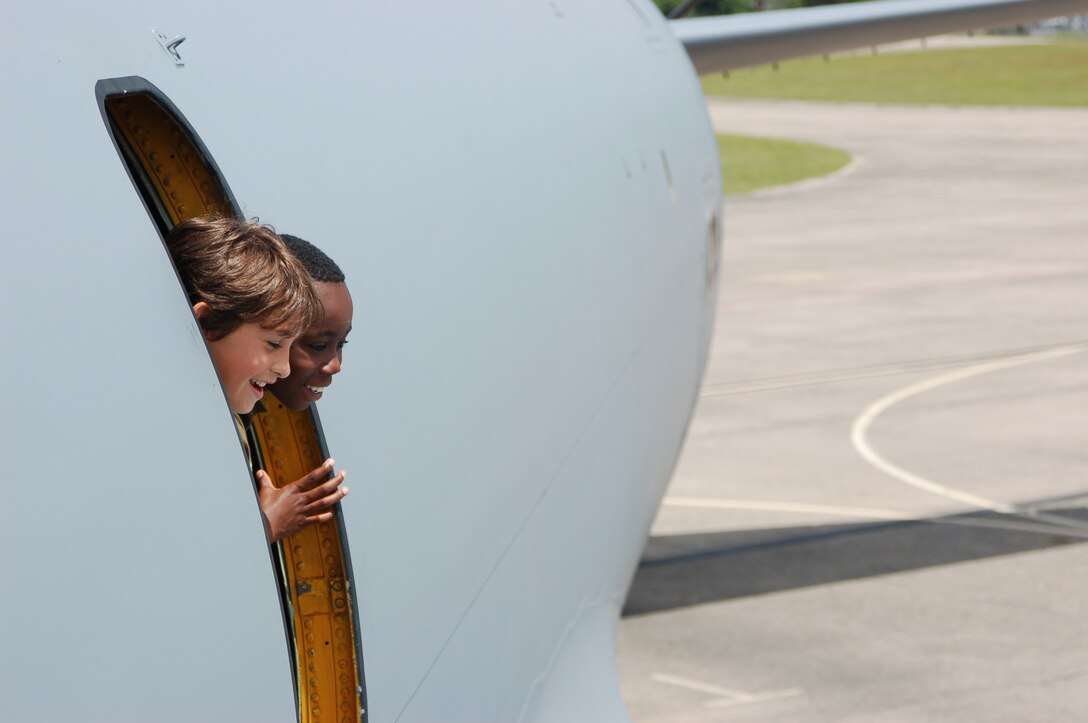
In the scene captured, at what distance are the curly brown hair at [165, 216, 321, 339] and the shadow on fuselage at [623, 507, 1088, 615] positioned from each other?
9.62 m

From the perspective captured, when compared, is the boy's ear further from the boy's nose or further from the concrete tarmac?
the concrete tarmac

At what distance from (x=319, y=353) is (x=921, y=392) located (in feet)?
56.1

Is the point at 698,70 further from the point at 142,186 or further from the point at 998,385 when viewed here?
the point at 142,186

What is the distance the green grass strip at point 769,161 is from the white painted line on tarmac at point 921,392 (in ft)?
74.1

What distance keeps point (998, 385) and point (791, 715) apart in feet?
35.1

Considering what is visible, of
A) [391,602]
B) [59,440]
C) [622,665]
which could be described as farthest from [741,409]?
[59,440]

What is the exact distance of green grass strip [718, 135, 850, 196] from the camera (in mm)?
47062

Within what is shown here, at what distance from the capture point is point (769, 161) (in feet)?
173

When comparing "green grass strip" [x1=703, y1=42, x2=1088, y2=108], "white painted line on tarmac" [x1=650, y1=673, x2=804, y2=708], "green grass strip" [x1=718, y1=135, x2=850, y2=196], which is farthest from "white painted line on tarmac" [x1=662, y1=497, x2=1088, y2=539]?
"green grass strip" [x1=703, y1=42, x2=1088, y2=108]

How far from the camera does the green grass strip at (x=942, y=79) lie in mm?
75438

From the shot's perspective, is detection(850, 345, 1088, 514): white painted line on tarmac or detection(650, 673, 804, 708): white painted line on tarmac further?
detection(850, 345, 1088, 514): white painted line on tarmac

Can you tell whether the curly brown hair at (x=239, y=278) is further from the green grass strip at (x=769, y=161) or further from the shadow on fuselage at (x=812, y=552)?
the green grass strip at (x=769, y=161)

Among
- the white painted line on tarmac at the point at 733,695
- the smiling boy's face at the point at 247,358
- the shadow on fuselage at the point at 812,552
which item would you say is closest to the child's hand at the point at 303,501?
the smiling boy's face at the point at 247,358

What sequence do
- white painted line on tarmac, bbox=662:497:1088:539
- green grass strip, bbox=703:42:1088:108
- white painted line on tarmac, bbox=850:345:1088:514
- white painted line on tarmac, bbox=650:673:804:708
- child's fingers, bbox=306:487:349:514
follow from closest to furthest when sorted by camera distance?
child's fingers, bbox=306:487:349:514 → white painted line on tarmac, bbox=650:673:804:708 → white painted line on tarmac, bbox=662:497:1088:539 → white painted line on tarmac, bbox=850:345:1088:514 → green grass strip, bbox=703:42:1088:108
